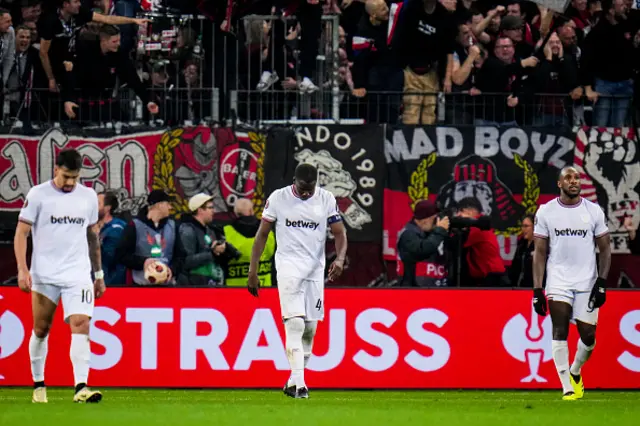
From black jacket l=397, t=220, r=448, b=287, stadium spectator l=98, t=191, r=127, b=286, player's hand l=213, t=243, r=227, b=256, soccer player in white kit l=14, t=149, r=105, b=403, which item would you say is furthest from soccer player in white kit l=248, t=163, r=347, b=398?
stadium spectator l=98, t=191, r=127, b=286

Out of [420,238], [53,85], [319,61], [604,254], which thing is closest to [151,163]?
[53,85]

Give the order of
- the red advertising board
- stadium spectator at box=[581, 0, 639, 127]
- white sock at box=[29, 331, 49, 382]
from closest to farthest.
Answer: white sock at box=[29, 331, 49, 382] → the red advertising board → stadium spectator at box=[581, 0, 639, 127]

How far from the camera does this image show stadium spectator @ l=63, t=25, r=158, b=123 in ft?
60.7

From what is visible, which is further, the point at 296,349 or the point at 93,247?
the point at 296,349

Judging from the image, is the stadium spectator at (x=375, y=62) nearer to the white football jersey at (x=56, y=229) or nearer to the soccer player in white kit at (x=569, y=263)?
the soccer player in white kit at (x=569, y=263)

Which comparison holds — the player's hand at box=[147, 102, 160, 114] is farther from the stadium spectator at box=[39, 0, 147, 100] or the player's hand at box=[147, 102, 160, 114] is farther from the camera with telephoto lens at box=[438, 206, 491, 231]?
the camera with telephoto lens at box=[438, 206, 491, 231]

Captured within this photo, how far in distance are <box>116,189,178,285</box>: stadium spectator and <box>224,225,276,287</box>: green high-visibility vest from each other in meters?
0.73

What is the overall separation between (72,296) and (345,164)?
8.43 m

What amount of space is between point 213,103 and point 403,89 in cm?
275

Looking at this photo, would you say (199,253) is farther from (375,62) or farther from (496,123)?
(496,123)

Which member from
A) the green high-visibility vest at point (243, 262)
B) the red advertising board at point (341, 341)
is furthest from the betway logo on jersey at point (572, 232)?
the green high-visibility vest at point (243, 262)

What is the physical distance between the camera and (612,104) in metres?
19.6

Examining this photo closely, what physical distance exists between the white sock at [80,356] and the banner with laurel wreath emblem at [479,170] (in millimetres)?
8460

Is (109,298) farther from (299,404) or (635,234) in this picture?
(635,234)
